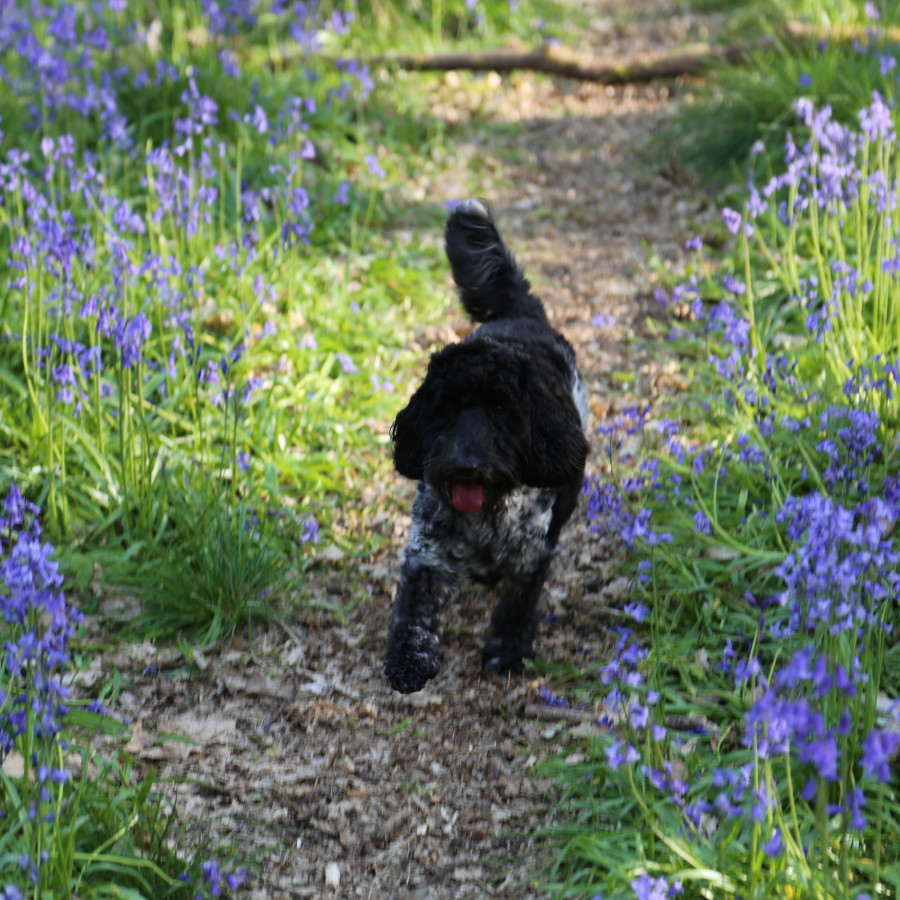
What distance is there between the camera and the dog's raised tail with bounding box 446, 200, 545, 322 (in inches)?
173

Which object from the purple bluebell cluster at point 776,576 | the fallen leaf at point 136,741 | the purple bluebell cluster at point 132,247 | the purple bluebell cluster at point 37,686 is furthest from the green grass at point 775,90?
the purple bluebell cluster at point 37,686

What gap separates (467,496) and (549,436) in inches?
15.1

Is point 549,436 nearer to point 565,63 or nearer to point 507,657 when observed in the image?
point 507,657

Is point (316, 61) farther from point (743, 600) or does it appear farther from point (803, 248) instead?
point (743, 600)

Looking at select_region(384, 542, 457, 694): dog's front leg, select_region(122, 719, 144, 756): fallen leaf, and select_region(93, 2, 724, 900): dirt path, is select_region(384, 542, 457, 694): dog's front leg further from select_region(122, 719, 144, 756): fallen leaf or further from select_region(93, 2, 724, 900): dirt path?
select_region(122, 719, 144, 756): fallen leaf

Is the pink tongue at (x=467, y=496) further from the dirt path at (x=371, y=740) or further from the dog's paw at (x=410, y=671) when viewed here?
the dirt path at (x=371, y=740)

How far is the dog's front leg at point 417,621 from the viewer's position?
3.57 meters

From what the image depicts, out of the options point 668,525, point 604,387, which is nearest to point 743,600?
point 668,525

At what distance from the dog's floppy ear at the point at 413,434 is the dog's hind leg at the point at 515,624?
0.57 metres

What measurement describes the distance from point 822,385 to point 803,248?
1.89 metres

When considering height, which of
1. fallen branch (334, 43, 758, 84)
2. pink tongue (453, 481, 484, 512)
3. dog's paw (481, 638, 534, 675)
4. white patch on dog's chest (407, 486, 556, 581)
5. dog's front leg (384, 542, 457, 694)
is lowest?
dog's paw (481, 638, 534, 675)

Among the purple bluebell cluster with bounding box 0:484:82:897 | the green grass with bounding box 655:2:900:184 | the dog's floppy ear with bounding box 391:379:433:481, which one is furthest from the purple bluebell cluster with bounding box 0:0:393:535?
the green grass with bounding box 655:2:900:184

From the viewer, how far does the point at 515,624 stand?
3.79 meters

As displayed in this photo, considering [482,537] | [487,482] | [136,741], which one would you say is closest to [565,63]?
[482,537]
